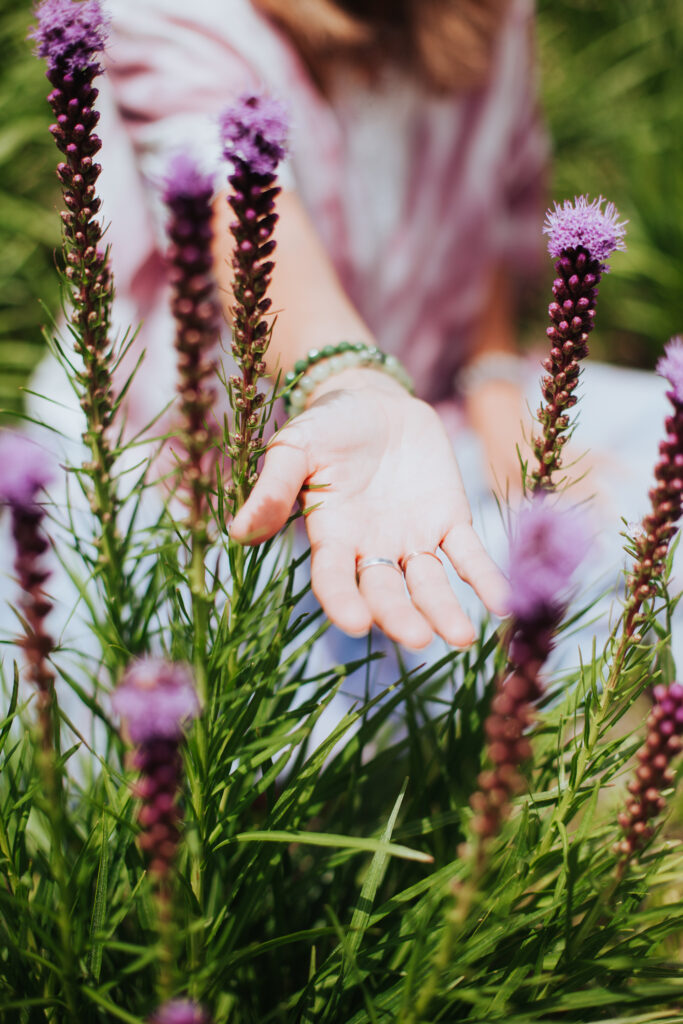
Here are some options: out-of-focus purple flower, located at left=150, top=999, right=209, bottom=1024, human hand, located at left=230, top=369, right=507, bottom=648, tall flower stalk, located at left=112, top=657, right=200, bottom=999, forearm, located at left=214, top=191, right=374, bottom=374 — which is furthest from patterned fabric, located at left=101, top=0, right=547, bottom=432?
out-of-focus purple flower, located at left=150, top=999, right=209, bottom=1024

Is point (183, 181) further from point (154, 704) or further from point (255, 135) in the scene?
point (154, 704)

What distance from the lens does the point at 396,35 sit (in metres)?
1.92

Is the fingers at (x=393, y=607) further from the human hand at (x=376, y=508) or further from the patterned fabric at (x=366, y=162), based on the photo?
the patterned fabric at (x=366, y=162)

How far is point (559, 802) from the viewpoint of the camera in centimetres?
86

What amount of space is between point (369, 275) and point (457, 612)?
4.70 feet

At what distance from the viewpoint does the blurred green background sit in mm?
2793

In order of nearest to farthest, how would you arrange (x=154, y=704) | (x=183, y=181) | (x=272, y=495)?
(x=154, y=704) < (x=183, y=181) < (x=272, y=495)

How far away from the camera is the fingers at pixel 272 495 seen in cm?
76

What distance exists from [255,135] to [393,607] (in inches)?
17.8

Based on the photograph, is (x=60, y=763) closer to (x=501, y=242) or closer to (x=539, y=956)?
(x=539, y=956)

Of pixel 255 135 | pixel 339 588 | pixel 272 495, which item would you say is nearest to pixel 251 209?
pixel 255 135

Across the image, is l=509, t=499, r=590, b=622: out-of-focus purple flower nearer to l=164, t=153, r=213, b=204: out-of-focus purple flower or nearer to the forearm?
l=164, t=153, r=213, b=204: out-of-focus purple flower

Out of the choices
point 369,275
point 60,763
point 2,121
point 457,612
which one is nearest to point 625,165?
point 369,275

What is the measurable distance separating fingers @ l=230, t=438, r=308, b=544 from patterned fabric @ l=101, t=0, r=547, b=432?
804 mm
